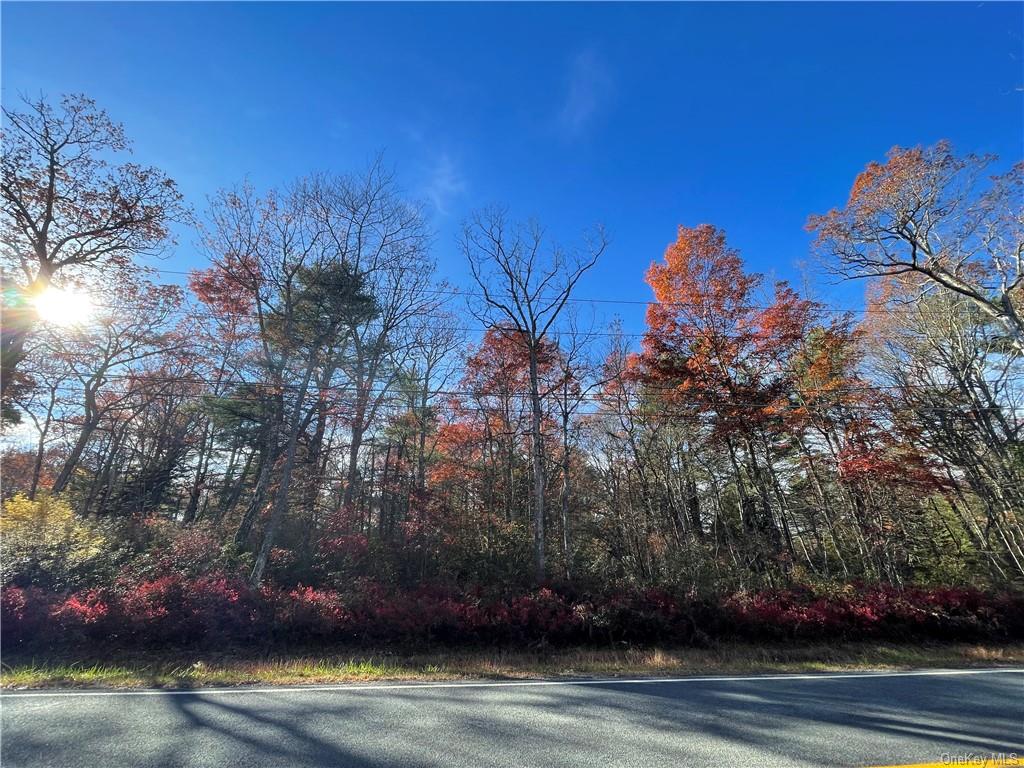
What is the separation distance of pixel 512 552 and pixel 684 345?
1085cm

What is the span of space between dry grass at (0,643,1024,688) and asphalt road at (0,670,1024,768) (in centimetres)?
74

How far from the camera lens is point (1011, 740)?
13.5 ft

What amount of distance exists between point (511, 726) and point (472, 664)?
345 centimetres

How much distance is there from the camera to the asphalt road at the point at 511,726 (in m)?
3.64

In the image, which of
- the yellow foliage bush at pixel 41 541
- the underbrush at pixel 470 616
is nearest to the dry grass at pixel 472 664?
the underbrush at pixel 470 616

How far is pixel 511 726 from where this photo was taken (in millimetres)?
4340

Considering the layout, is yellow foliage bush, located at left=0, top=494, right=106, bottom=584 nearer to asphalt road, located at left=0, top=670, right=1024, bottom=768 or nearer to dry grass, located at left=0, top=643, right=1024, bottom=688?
dry grass, located at left=0, top=643, right=1024, bottom=688

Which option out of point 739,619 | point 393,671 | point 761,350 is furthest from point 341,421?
point 761,350

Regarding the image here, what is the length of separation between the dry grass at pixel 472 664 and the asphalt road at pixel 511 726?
739 millimetres

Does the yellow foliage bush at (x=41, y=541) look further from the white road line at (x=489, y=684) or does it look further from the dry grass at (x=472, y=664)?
the white road line at (x=489, y=684)

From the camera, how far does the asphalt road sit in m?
3.64

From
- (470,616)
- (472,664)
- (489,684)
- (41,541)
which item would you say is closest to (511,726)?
(489,684)

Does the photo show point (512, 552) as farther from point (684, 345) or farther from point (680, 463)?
point (684, 345)

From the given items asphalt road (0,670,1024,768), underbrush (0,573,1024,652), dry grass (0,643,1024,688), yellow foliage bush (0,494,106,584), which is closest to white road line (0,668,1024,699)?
asphalt road (0,670,1024,768)
